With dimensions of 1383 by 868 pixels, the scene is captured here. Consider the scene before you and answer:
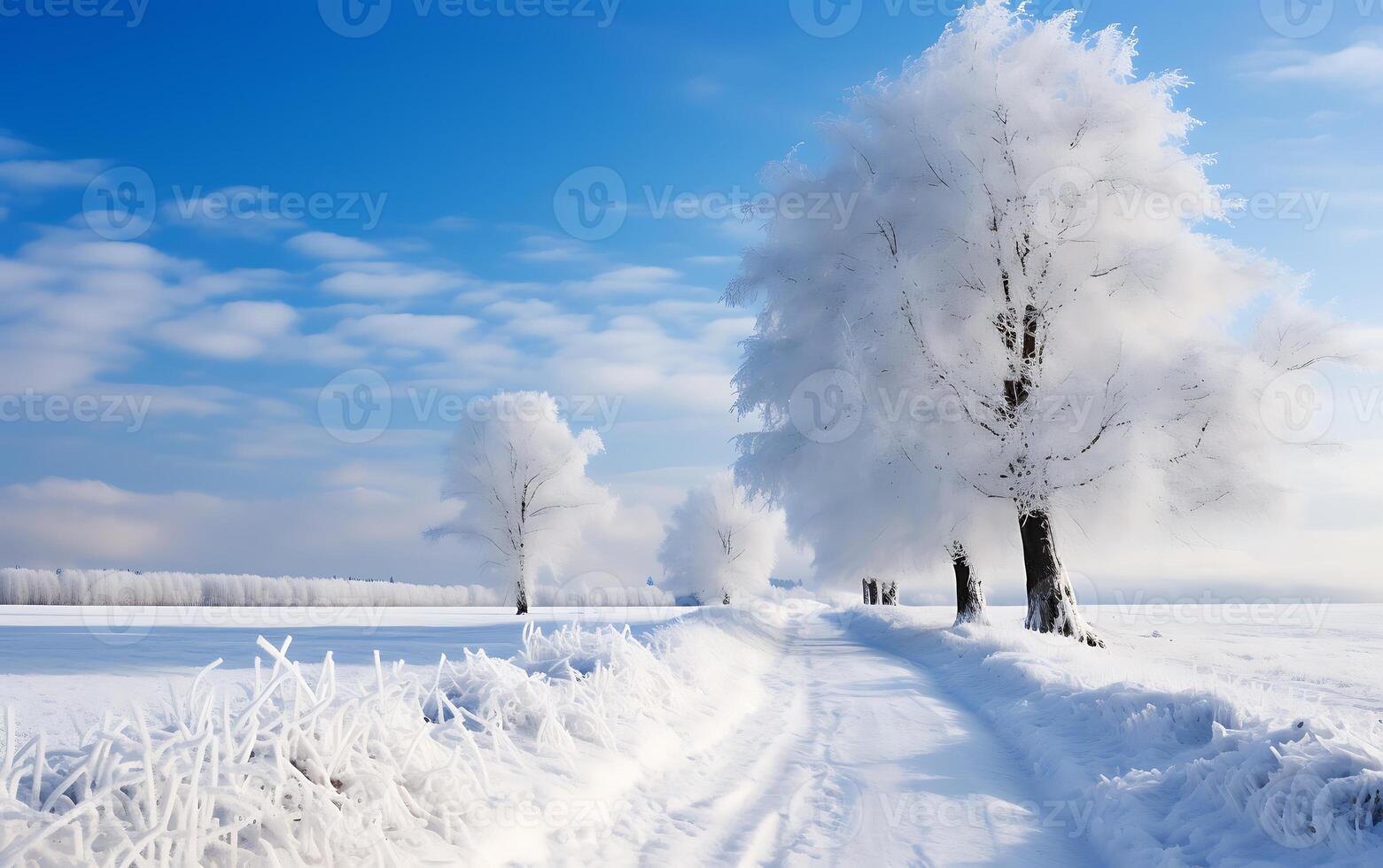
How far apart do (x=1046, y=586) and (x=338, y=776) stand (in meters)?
14.2

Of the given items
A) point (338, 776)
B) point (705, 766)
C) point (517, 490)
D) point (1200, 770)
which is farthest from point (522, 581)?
point (338, 776)

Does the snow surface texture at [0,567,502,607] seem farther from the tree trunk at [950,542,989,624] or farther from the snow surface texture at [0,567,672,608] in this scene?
the tree trunk at [950,542,989,624]

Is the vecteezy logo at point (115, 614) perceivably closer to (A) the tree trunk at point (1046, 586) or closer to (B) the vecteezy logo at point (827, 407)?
(B) the vecteezy logo at point (827, 407)

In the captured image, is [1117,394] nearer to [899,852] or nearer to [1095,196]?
[1095,196]

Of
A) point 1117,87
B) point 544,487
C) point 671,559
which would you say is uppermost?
point 1117,87

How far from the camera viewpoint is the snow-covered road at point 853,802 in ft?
12.6

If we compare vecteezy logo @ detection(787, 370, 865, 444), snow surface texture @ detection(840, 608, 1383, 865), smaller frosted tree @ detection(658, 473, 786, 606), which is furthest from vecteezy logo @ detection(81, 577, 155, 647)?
smaller frosted tree @ detection(658, 473, 786, 606)

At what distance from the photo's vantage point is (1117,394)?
12.9 meters

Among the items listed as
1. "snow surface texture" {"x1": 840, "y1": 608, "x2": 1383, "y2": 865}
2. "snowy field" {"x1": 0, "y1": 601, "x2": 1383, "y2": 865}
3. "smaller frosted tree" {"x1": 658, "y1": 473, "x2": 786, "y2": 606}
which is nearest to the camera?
"snowy field" {"x1": 0, "y1": 601, "x2": 1383, "y2": 865}

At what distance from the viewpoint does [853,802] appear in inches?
179

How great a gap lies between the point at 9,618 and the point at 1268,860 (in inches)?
948

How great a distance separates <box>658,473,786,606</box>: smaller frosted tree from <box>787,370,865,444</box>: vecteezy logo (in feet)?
113

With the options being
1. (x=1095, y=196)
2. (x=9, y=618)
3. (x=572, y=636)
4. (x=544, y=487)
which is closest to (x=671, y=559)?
(x=544, y=487)

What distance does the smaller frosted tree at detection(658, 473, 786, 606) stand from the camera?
174 ft
